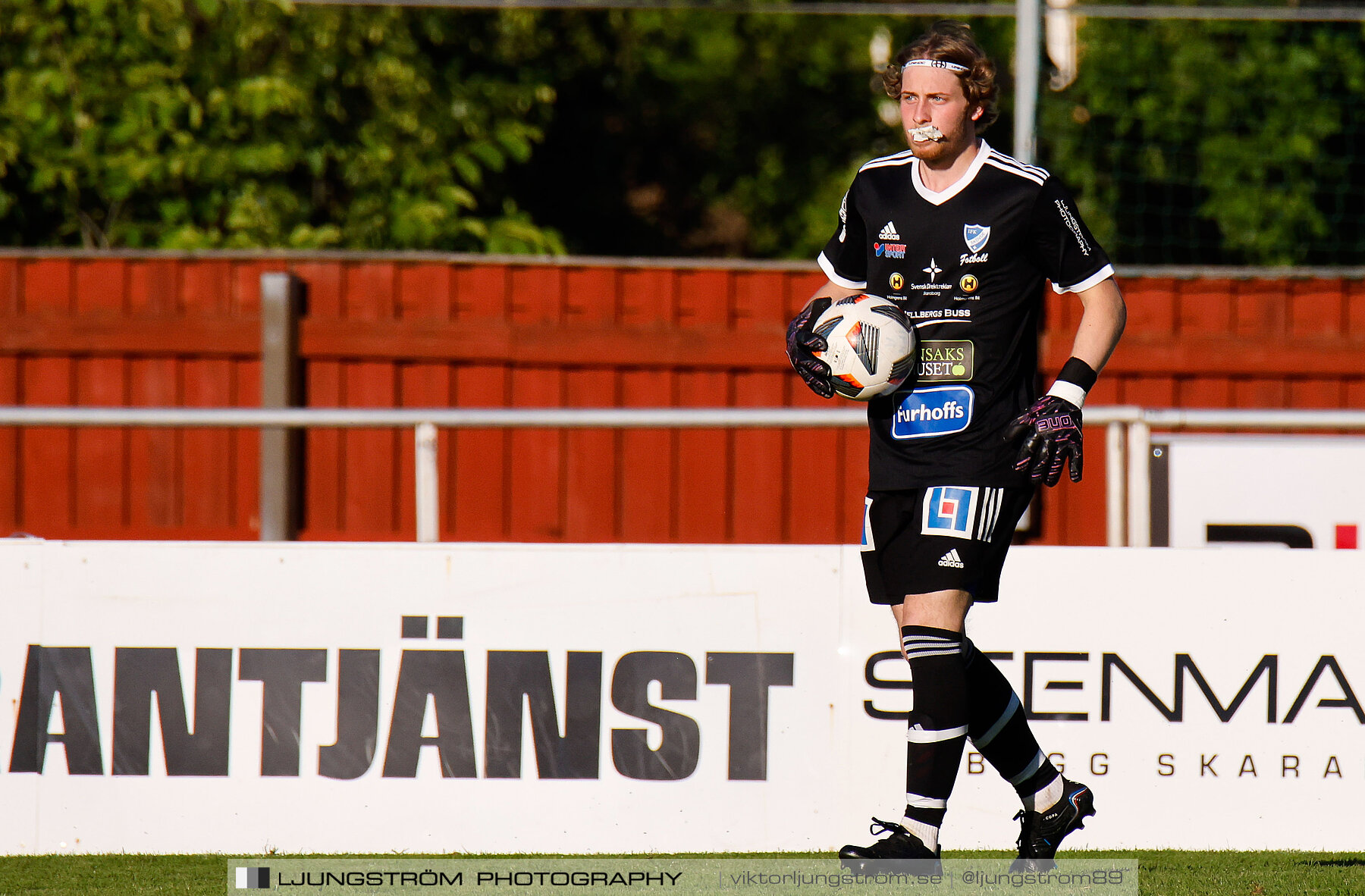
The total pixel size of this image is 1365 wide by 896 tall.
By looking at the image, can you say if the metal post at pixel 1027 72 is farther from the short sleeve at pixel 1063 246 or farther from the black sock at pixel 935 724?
the black sock at pixel 935 724

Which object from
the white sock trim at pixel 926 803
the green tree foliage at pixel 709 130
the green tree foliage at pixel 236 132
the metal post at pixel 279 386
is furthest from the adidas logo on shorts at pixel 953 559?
the green tree foliage at pixel 709 130

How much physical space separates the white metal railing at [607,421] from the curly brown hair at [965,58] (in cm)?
117

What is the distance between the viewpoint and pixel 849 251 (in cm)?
387

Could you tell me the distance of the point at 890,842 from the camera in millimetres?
3463

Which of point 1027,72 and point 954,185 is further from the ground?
point 1027,72

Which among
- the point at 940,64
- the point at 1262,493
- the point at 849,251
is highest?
the point at 940,64

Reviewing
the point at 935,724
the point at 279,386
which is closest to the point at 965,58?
the point at 935,724

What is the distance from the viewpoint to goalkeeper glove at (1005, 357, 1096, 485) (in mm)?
3412

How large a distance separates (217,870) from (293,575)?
88cm

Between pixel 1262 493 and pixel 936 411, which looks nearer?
pixel 936 411

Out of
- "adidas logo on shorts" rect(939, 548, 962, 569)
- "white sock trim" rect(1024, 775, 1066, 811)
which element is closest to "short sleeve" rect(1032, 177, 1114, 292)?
"adidas logo on shorts" rect(939, 548, 962, 569)

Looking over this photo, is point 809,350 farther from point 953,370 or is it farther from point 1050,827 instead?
point 1050,827

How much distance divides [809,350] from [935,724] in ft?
3.12

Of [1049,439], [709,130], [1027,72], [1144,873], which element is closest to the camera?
[1049,439]
